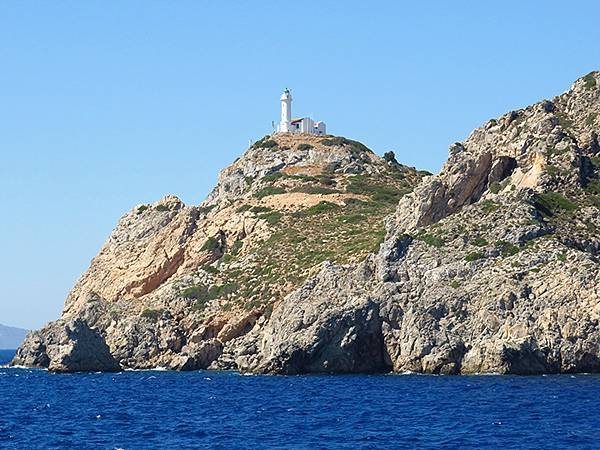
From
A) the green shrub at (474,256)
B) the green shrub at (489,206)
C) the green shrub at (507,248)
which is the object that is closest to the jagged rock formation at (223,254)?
the green shrub at (489,206)

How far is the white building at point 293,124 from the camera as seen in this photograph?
606ft

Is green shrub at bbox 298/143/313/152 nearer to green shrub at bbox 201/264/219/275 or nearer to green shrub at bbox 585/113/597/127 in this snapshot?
green shrub at bbox 201/264/219/275

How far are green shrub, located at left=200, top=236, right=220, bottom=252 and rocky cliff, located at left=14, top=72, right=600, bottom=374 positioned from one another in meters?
0.32

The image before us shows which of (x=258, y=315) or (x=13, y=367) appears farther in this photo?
(x=13, y=367)

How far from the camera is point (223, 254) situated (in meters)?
138

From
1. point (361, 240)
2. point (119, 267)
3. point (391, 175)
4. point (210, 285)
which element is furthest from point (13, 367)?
point (391, 175)

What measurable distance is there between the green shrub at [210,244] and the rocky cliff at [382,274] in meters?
0.32

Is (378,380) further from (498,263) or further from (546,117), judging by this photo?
(546,117)

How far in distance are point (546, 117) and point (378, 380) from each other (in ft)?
123

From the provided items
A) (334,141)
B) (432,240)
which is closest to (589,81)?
(432,240)

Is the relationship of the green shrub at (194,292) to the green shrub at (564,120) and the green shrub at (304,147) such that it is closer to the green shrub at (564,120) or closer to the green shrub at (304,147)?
the green shrub at (564,120)

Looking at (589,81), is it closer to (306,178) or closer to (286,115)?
(306,178)

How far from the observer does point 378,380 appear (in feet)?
291

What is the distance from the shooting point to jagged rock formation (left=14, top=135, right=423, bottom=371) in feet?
381
